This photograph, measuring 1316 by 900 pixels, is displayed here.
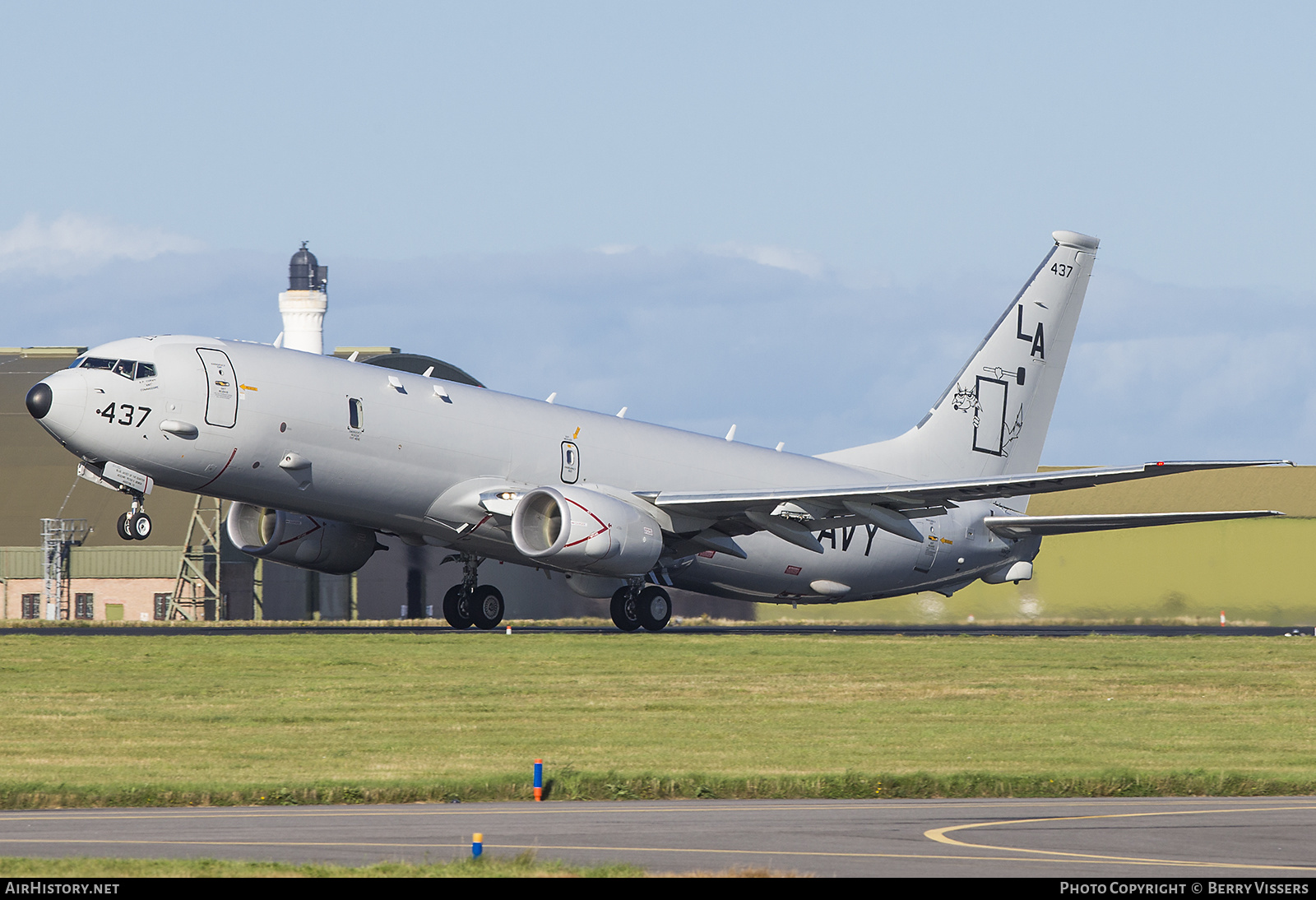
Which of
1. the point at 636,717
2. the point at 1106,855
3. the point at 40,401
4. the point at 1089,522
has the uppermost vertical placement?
the point at 40,401

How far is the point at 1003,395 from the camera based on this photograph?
48.2 m

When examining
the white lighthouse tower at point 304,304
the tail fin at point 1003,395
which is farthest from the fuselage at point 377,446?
the white lighthouse tower at point 304,304

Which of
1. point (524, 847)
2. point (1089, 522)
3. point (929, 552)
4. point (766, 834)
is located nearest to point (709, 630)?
point (929, 552)

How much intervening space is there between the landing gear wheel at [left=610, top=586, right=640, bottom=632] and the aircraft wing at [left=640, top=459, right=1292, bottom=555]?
265cm

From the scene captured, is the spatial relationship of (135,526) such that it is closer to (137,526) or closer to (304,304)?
(137,526)

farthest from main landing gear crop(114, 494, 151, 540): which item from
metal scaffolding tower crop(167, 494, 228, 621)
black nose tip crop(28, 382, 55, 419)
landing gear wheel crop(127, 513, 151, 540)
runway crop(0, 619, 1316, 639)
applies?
metal scaffolding tower crop(167, 494, 228, 621)

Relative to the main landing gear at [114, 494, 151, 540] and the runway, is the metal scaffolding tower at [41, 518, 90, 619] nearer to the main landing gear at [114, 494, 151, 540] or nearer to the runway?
the runway

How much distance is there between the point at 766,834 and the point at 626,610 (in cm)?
2744

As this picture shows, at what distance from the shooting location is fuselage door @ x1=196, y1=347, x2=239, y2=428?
3359 cm

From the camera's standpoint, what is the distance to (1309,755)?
2309 cm

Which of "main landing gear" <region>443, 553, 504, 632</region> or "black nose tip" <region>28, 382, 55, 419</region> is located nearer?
"black nose tip" <region>28, 382, 55, 419</region>

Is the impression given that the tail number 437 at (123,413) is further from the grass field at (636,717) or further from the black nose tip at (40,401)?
the grass field at (636,717)

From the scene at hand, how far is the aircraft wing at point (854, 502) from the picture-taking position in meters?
37.3
